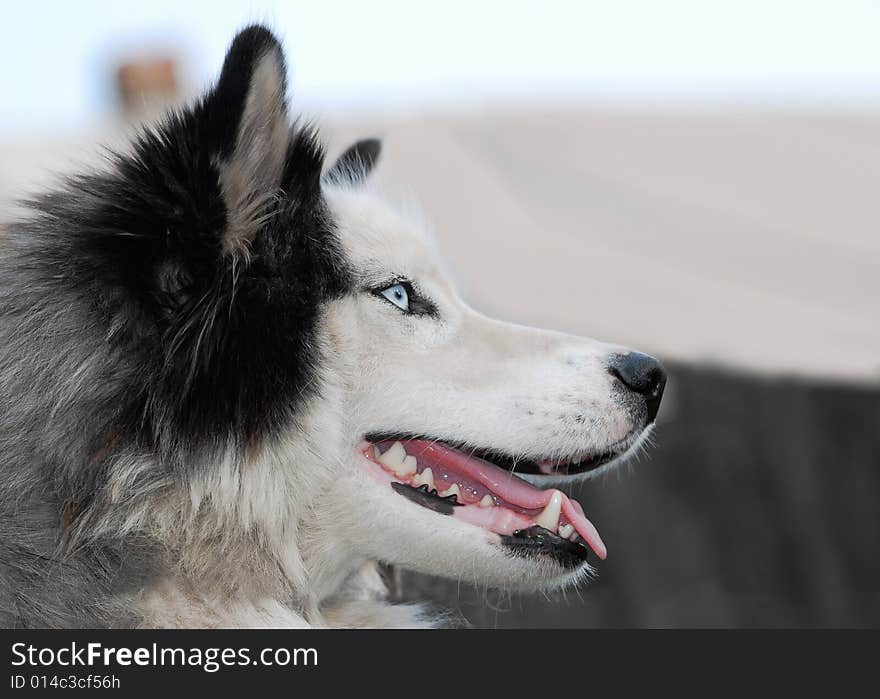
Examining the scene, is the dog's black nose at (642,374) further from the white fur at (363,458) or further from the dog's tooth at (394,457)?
the dog's tooth at (394,457)

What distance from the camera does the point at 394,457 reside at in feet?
7.58

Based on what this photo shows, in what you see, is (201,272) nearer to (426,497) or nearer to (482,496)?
(426,497)

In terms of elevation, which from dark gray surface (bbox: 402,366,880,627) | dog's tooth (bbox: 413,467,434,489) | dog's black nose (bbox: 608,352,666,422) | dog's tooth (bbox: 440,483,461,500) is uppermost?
dog's black nose (bbox: 608,352,666,422)

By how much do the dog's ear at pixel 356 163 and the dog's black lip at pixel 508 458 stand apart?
92 centimetres

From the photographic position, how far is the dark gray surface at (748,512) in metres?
6.69

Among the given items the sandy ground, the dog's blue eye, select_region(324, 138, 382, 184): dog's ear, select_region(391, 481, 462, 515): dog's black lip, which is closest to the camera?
select_region(391, 481, 462, 515): dog's black lip

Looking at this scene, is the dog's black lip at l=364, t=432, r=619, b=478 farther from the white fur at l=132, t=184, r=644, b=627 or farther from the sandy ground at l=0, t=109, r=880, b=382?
the sandy ground at l=0, t=109, r=880, b=382

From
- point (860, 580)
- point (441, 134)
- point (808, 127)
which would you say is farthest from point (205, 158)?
point (808, 127)

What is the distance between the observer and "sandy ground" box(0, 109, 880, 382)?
25.5ft

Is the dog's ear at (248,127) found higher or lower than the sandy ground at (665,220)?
higher

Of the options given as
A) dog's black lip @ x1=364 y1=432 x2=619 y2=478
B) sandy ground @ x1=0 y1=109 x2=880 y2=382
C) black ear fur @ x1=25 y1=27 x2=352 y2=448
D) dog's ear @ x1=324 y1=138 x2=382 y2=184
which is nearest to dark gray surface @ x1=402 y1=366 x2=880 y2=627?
sandy ground @ x1=0 y1=109 x2=880 y2=382

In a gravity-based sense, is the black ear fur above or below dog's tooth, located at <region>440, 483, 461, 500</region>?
above

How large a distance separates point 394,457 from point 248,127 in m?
0.81

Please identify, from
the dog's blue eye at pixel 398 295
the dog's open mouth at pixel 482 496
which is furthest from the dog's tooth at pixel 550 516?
the dog's blue eye at pixel 398 295
